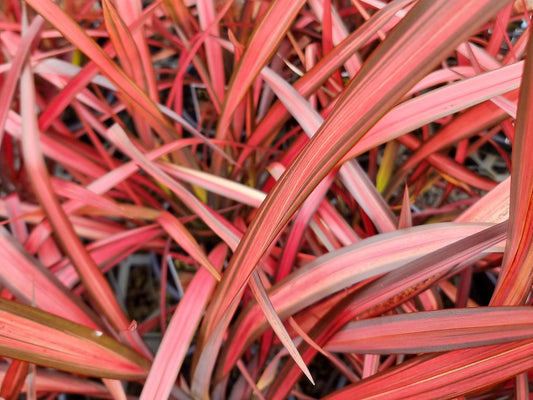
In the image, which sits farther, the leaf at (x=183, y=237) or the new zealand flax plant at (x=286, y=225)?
the leaf at (x=183, y=237)

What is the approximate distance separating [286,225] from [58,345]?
0.62ft

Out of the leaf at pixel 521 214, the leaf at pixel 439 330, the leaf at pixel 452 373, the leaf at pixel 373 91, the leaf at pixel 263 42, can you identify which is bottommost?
the leaf at pixel 452 373

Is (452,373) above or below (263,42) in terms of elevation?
below

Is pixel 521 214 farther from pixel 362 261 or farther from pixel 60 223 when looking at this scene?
pixel 60 223

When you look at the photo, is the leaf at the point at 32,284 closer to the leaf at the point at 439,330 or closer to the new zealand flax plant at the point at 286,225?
the new zealand flax plant at the point at 286,225

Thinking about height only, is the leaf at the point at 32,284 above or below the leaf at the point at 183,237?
below

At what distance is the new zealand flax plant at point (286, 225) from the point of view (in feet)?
0.86

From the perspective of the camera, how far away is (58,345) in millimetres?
302

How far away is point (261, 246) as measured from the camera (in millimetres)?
277

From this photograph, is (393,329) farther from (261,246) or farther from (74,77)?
(74,77)

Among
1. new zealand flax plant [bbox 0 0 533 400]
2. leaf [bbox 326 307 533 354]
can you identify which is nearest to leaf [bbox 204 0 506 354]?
new zealand flax plant [bbox 0 0 533 400]

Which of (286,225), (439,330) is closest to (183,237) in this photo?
(286,225)

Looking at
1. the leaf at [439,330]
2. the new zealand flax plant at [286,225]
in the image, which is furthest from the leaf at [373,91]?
the leaf at [439,330]

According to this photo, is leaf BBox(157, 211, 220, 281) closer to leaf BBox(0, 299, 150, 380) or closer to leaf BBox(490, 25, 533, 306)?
leaf BBox(0, 299, 150, 380)
